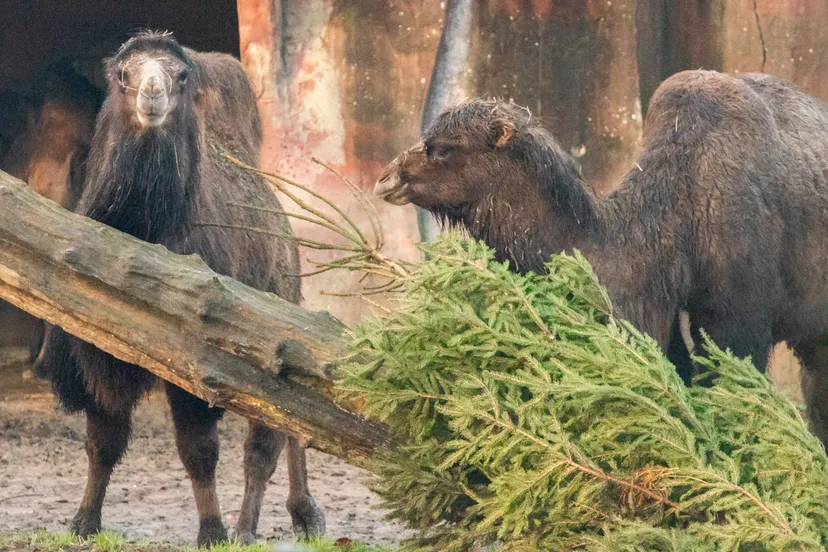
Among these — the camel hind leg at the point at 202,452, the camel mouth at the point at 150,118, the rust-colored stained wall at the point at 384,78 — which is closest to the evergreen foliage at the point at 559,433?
the camel mouth at the point at 150,118

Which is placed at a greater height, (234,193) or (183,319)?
(234,193)

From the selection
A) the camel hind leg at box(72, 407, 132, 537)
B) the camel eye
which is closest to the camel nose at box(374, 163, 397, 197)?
the camel eye

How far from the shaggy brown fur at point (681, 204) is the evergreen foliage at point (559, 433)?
0.76 metres

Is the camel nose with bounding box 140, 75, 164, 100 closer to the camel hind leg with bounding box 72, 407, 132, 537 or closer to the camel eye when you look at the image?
the camel eye

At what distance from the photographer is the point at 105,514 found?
6371mm

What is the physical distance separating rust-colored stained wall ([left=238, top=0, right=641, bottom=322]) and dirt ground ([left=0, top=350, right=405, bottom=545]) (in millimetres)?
1175

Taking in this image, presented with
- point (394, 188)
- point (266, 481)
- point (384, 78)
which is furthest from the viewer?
point (384, 78)

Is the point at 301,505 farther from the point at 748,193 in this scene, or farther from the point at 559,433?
the point at 559,433

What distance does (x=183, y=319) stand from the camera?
4.20 meters

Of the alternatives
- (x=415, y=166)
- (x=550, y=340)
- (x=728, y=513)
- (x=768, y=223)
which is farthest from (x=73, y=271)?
(x=768, y=223)

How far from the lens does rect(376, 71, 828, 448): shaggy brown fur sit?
4.73 meters

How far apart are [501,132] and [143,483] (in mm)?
3608

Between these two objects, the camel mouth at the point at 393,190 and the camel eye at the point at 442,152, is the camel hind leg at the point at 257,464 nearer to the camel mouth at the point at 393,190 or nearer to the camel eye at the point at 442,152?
the camel mouth at the point at 393,190

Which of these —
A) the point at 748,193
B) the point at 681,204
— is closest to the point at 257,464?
the point at 681,204
